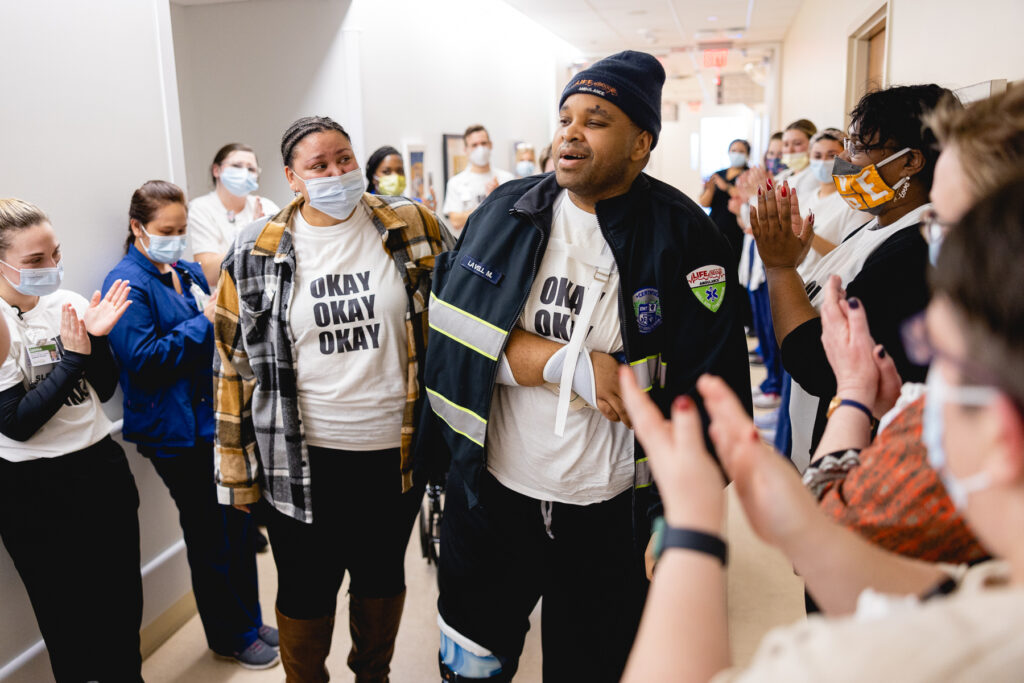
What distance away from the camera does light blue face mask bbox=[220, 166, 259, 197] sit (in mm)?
3383

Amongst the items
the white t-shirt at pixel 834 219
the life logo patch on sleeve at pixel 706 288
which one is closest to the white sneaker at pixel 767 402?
the white t-shirt at pixel 834 219

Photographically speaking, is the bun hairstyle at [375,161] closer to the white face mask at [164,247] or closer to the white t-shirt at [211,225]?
the white t-shirt at [211,225]

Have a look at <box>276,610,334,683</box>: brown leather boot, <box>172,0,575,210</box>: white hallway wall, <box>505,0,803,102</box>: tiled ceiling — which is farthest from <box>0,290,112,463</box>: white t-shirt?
<box>505,0,803,102</box>: tiled ceiling

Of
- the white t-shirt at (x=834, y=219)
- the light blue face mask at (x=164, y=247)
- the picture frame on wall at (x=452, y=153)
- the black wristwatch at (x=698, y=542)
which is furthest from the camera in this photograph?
the picture frame on wall at (x=452, y=153)

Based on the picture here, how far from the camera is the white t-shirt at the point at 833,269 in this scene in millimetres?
1583

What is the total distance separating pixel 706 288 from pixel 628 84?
1.54 feet

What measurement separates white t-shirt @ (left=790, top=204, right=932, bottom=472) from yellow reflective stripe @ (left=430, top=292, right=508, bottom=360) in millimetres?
673

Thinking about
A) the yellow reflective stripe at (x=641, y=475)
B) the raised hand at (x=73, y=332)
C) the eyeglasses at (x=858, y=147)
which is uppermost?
the eyeglasses at (x=858, y=147)

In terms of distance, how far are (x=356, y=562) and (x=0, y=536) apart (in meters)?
0.94

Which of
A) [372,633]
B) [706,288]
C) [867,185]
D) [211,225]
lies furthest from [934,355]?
[211,225]

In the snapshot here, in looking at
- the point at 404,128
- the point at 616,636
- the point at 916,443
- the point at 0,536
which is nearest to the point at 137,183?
the point at 0,536

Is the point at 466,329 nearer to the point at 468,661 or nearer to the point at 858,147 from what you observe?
the point at 468,661

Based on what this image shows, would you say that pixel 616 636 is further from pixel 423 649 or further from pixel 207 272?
pixel 207 272

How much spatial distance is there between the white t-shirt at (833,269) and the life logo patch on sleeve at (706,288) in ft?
0.81
